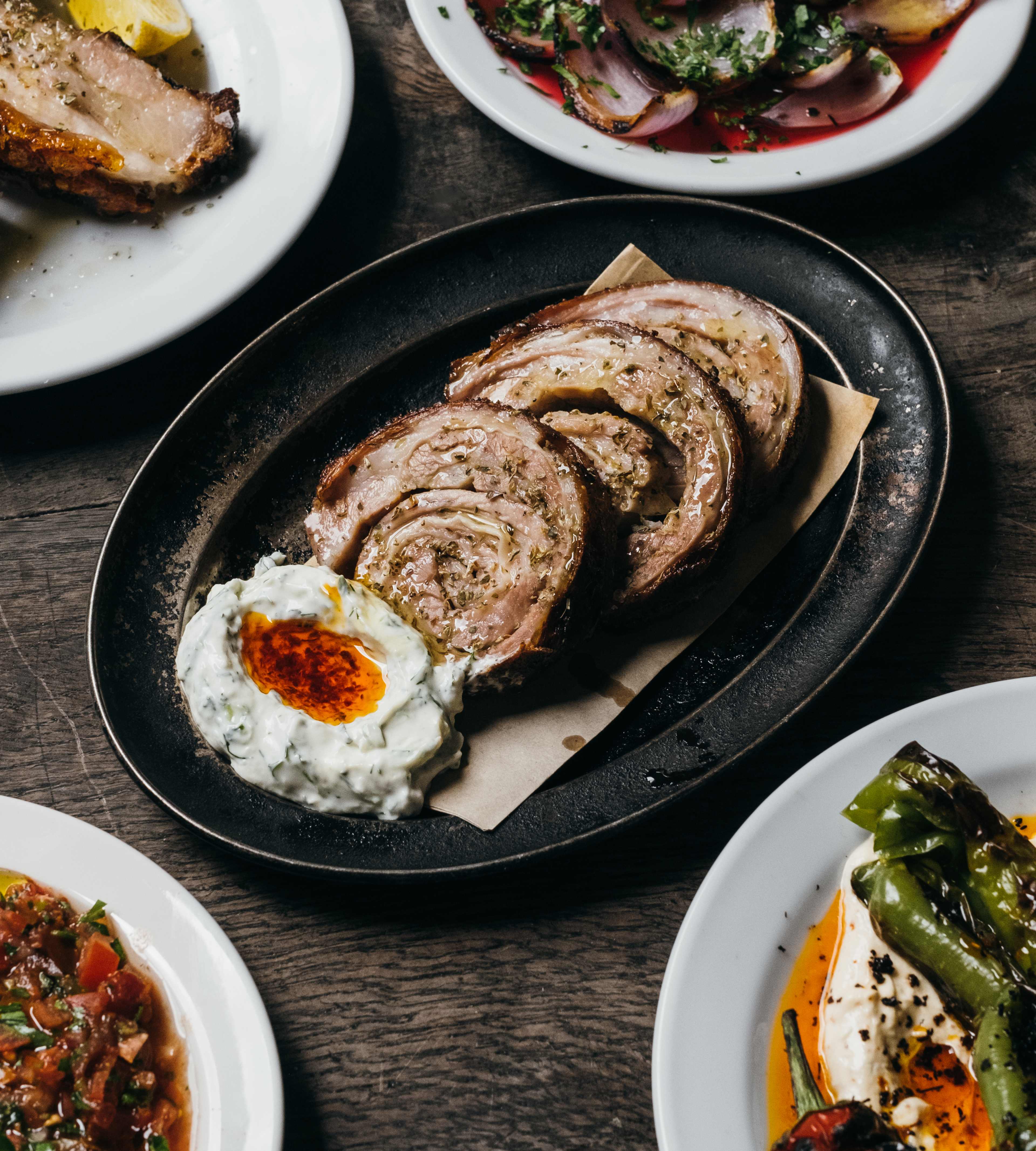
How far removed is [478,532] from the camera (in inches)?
120

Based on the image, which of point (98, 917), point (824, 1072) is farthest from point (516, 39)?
point (824, 1072)

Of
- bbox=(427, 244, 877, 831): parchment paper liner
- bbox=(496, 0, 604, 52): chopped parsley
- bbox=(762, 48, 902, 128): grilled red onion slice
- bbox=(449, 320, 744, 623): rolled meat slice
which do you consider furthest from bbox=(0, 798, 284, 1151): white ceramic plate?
bbox=(762, 48, 902, 128): grilled red onion slice

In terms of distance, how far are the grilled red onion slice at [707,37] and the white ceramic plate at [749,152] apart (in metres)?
0.28

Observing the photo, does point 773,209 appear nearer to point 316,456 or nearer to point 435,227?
point 435,227

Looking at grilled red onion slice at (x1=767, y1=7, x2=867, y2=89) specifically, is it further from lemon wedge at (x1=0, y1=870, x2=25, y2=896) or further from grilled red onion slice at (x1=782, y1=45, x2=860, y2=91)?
lemon wedge at (x1=0, y1=870, x2=25, y2=896)

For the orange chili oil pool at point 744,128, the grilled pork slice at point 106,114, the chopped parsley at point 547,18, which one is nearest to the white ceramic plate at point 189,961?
the grilled pork slice at point 106,114

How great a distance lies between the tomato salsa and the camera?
104 inches

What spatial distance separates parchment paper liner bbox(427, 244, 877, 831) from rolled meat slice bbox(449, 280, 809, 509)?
10cm

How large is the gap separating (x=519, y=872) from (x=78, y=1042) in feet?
4.23

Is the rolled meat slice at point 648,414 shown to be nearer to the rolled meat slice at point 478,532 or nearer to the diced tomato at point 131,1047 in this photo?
the rolled meat slice at point 478,532

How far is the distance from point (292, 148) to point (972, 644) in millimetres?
2836

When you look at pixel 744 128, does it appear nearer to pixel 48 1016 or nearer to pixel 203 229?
pixel 203 229

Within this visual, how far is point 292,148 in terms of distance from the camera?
3.49 m

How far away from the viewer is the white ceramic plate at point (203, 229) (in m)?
3.31
